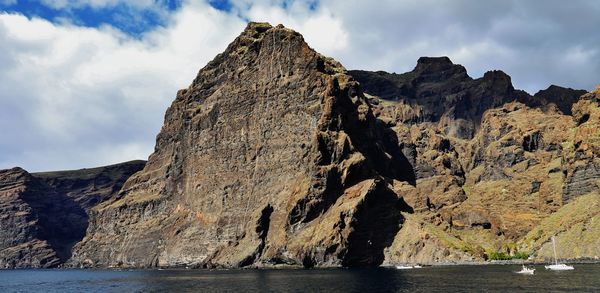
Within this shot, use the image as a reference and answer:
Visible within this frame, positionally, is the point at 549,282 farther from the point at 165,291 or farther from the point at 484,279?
the point at 165,291

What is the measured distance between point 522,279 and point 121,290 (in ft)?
336

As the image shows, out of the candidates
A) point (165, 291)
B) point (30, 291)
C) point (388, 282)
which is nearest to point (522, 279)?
point (388, 282)

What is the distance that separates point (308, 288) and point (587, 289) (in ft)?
190

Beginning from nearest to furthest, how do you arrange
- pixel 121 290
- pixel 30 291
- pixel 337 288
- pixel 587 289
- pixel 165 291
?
1. pixel 587 289
2. pixel 337 288
3. pixel 165 291
4. pixel 121 290
5. pixel 30 291

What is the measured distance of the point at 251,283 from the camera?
15875 centimetres

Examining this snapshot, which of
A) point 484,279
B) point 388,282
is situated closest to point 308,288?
point 388,282

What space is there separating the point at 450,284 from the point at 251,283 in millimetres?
53027

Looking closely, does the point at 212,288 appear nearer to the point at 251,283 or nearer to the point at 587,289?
the point at 251,283

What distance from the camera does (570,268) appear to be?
180125 millimetres

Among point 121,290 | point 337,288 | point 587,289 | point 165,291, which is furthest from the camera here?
point 121,290

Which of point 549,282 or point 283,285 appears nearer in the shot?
point 549,282

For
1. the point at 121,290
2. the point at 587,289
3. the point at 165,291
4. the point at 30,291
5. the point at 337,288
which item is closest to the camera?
the point at 587,289

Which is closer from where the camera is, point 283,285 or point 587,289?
point 587,289

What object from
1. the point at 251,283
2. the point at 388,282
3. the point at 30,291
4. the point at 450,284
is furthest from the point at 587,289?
the point at 30,291
